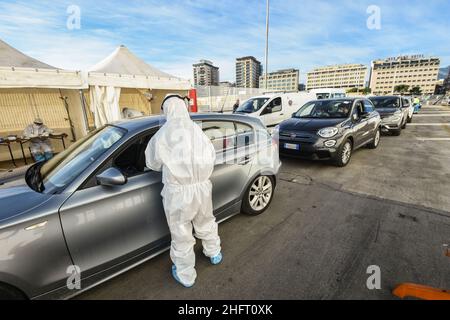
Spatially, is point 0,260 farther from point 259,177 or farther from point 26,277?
point 259,177

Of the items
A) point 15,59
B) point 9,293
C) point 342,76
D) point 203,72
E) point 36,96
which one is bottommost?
point 9,293

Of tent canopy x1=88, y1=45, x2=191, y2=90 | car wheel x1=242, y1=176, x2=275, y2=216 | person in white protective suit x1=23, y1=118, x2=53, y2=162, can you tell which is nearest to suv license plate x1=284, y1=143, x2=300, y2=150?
car wheel x1=242, y1=176, x2=275, y2=216

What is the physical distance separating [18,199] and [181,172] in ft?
4.16

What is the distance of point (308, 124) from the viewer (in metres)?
5.45

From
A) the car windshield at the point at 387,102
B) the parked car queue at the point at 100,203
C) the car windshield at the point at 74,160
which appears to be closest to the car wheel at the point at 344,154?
the parked car queue at the point at 100,203

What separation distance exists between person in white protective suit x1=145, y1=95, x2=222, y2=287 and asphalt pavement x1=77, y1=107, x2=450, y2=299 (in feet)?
1.31

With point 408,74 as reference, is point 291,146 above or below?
below

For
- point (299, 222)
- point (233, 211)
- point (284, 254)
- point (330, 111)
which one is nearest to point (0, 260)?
point (233, 211)

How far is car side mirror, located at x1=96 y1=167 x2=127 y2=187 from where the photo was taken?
1725mm

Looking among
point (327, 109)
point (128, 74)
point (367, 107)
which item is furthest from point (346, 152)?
point (128, 74)

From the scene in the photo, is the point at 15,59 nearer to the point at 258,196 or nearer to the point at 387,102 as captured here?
the point at 258,196

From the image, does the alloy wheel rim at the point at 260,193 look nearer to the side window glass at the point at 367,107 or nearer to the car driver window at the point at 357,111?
the car driver window at the point at 357,111

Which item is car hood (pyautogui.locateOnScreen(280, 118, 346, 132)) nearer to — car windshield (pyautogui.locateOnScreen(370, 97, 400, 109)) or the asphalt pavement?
the asphalt pavement
